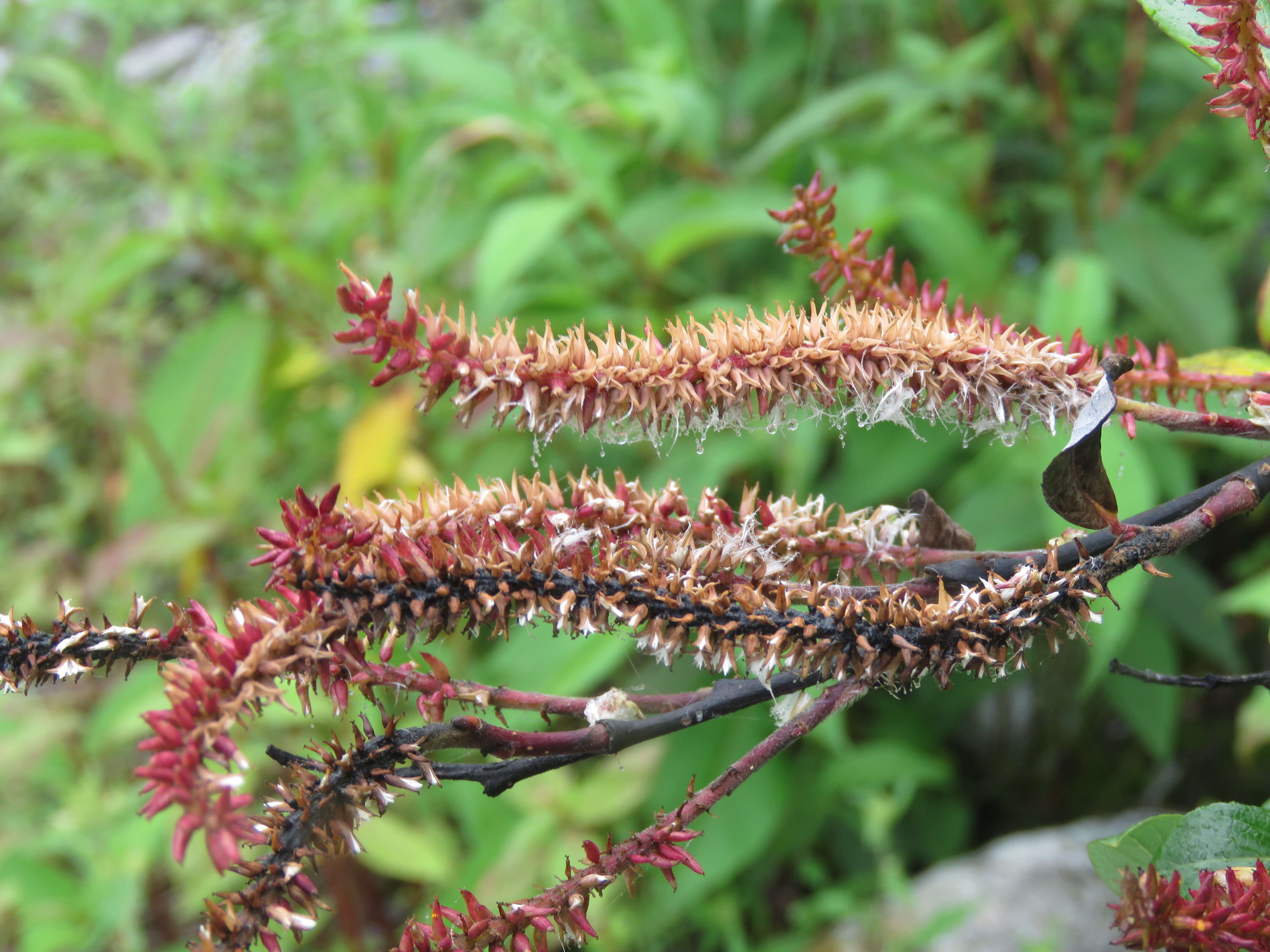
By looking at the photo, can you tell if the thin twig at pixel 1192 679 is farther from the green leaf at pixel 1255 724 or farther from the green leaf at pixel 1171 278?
the green leaf at pixel 1171 278

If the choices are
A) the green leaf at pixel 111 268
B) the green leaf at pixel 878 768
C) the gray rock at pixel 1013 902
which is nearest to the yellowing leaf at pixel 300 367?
the green leaf at pixel 111 268

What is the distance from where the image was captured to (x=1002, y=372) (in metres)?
0.64

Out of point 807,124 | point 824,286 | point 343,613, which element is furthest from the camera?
point 807,124

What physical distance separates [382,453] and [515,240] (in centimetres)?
66

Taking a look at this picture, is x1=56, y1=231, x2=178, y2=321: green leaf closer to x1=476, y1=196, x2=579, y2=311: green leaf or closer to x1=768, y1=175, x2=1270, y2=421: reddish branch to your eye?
x1=476, y1=196, x2=579, y2=311: green leaf

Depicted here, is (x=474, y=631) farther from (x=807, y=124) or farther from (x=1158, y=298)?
(x=1158, y=298)

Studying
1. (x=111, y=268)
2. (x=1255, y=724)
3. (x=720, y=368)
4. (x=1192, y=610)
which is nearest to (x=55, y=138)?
(x=111, y=268)

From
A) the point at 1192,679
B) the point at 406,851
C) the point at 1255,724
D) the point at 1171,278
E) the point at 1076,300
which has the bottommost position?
the point at 406,851

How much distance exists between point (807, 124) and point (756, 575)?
2155 millimetres

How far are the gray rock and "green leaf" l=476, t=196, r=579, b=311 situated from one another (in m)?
1.73

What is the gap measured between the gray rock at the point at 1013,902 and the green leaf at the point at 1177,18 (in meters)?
1.98

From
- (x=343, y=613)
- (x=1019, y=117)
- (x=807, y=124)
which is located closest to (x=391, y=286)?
(x=343, y=613)

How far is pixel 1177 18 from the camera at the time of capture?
0.73 m

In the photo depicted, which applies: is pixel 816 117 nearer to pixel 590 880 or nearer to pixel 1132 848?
pixel 1132 848
